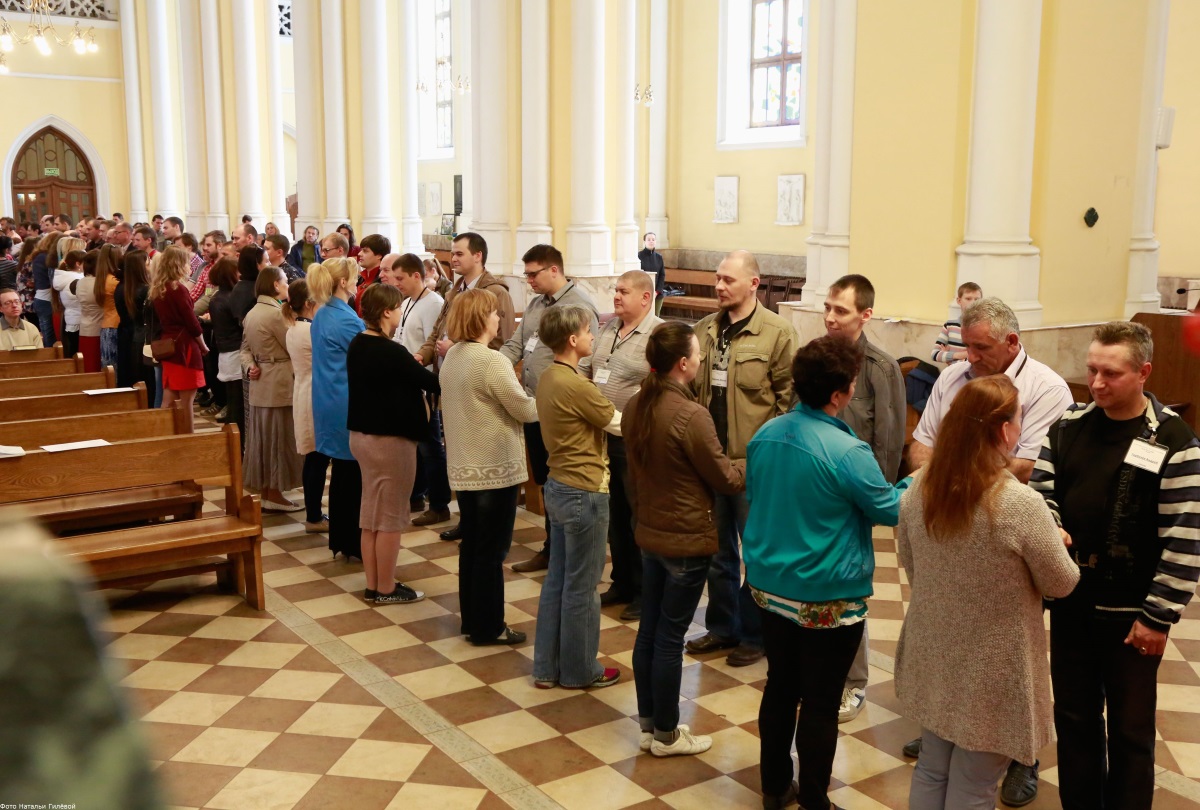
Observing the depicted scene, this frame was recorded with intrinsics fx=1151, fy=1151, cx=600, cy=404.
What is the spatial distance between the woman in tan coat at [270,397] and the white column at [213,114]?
1280 cm

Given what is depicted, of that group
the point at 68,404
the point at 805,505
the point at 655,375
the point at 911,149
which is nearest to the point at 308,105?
the point at 68,404

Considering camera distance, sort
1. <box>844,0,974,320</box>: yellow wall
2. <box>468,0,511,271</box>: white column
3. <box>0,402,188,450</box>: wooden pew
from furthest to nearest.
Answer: <box>468,0,511,271</box>: white column, <box>844,0,974,320</box>: yellow wall, <box>0,402,188,450</box>: wooden pew

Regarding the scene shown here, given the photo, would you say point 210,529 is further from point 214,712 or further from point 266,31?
point 266,31

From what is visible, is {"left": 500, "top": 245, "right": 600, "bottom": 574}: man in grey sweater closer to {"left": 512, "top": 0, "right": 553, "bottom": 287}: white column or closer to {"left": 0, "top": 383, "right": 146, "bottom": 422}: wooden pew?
{"left": 0, "top": 383, "right": 146, "bottom": 422}: wooden pew

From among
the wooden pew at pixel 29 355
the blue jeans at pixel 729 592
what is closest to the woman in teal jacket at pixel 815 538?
the blue jeans at pixel 729 592

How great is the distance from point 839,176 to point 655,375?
5426 mm

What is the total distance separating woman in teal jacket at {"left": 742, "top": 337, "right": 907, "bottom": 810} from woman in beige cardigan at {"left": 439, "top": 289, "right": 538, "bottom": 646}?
168 cm

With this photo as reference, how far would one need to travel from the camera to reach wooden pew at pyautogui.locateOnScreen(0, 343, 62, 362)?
30.0 feet

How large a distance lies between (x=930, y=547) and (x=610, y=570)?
364 cm

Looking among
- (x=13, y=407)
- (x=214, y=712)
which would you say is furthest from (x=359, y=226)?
(x=214, y=712)

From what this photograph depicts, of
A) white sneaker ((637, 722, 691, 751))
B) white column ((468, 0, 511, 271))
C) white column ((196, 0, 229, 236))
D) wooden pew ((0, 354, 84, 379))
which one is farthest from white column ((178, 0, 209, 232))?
white sneaker ((637, 722, 691, 751))

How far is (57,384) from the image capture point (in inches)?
312

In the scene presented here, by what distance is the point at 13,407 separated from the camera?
701 centimetres

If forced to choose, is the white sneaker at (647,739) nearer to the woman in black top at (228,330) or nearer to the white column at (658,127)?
the woman in black top at (228,330)
